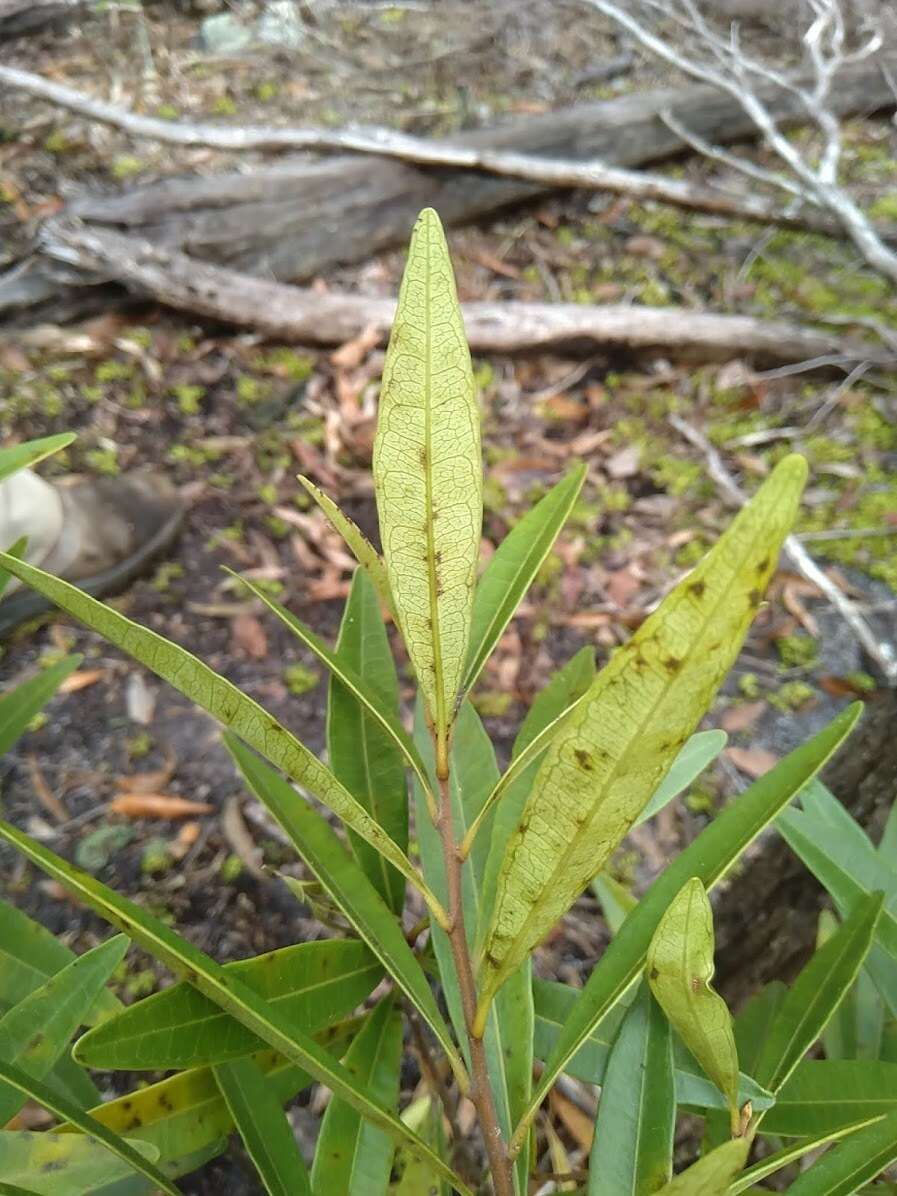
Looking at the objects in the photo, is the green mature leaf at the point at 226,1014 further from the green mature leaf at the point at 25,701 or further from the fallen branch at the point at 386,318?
the fallen branch at the point at 386,318

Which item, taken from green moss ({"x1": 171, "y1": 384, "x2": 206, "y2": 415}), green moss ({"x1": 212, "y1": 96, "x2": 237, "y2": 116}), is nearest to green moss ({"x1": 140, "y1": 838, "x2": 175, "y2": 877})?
green moss ({"x1": 171, "y1": 384, "x2": 206, "y2": 415})

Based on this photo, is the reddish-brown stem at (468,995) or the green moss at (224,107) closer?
the reddish-brown stem at (468,995)

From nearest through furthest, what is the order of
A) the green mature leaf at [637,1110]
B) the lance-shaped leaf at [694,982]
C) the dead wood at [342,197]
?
the lance-shaped leaf at [694,982], the green mature leaf at [637,1110], the dead wood at [342,197]

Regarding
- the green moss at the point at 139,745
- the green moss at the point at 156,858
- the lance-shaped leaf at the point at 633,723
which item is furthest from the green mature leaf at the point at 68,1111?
the green moss at the point at 139,745

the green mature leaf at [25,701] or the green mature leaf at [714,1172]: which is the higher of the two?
the green mature leaf at [714,1172]

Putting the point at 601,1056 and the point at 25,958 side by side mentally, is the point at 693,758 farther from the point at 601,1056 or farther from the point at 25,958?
the point at 25,958

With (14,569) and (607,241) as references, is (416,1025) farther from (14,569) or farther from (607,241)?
(607,241)

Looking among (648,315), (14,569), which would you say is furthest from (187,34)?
(14,569)
